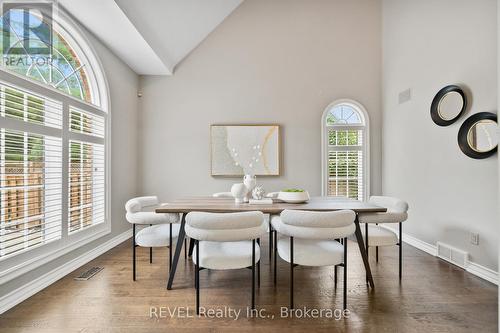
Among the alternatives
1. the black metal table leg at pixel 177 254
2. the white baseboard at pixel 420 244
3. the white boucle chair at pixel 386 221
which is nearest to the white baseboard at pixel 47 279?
the black metal table leg at pixel 177 254

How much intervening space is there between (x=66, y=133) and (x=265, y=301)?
2.63 meters

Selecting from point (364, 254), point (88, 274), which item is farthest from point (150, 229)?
point (364, 254)

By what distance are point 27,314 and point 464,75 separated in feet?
15.5

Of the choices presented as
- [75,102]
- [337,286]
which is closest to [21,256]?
[75,102]

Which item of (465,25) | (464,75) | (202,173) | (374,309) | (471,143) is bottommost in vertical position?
(374,309)

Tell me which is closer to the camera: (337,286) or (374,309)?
(374,309)

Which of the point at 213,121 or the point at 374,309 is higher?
the point at 213,121

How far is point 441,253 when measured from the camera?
2.88 m

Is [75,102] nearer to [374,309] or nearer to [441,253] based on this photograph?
[374,309]

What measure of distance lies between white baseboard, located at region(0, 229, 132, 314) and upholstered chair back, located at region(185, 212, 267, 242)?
63.8 inches

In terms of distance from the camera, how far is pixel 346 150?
4.14 metres

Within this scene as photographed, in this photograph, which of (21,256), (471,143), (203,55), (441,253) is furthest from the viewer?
(203,55)

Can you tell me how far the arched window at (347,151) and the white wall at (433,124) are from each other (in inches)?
13.5

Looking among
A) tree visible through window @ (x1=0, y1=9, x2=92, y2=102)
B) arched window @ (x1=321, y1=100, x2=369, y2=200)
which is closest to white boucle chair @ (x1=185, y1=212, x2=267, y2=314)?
tree visible through window @ (x1=0, y1=9, x2=92, y2=102)
